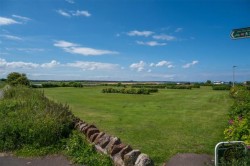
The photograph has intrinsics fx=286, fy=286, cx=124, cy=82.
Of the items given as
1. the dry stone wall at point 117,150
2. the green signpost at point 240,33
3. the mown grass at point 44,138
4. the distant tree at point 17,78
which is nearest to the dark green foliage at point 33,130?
the mown grass at point 44,138

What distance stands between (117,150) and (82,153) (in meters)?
1.05

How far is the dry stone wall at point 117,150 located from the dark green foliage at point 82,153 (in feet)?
0.48

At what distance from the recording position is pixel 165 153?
7.21m

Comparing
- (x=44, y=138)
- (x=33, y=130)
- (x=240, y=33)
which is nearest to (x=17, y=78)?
(x=33, y=130)

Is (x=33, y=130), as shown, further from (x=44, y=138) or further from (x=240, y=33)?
(x=240, y=33)

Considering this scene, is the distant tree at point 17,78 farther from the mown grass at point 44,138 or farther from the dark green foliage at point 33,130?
the dark green foliage at point 33,130

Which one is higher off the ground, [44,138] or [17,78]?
[17,78]

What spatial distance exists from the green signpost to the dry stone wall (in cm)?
294

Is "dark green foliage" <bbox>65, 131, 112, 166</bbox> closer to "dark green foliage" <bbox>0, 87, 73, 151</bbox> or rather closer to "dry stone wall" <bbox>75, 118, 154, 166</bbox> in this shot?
"dry stone wall" <bbox>75, 118, 154, 166</bbox>

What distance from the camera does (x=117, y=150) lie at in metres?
6.40

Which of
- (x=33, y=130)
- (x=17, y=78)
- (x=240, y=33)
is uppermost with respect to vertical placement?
(x=240, y=33)

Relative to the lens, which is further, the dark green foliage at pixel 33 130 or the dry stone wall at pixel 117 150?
the dark green foliage at pixel 33 130

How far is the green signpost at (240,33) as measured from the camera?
17.5ft

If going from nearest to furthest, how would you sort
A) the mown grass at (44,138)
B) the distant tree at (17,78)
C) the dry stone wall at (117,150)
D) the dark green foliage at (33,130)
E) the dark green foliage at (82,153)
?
the dry stone wall at (117,150), the dark green foliage at (82,153), the mown grass at (44,138), the dark green foliage at (33,130), the distant tree at (17,78)
